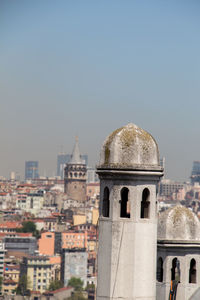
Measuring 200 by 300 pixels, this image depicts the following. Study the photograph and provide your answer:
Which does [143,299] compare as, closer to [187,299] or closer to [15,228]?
[187,299]

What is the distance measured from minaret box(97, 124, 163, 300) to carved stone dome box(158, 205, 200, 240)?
Result: 58cm

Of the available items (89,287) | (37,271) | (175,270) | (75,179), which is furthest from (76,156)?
(175,270)

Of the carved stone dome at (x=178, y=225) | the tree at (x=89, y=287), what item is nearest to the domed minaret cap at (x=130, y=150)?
the carved stone dome at (x=178, y=225)

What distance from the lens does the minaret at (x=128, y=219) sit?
6328 millimetres

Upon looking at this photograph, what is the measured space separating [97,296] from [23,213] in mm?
107238

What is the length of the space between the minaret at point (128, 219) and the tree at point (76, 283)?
66.5 metres

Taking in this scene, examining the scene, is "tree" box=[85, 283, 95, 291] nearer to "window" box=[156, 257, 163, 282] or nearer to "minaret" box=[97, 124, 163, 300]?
"window" box=[156, 257, 163, 282]

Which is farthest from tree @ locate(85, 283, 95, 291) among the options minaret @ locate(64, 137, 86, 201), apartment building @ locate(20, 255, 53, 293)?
minaret @ locate(64, 137, 86, 201)

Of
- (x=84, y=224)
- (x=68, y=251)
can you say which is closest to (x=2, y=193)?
(x=84, y=224)

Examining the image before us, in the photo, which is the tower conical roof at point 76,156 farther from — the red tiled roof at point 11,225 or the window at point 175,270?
the window at point 175,270

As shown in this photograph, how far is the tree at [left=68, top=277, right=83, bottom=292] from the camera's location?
73125 millimetres

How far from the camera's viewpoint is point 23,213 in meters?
113

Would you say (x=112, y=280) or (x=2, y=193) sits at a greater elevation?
(x=2, y=193)

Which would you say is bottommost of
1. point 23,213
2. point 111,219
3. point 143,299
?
point 143,299
